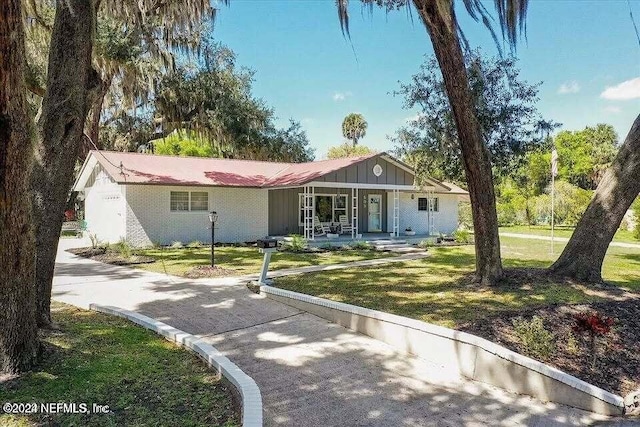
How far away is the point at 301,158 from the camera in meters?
26.8

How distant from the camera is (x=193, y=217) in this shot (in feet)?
56.9

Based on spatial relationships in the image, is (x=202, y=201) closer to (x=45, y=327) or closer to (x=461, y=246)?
(x=461, y=246)

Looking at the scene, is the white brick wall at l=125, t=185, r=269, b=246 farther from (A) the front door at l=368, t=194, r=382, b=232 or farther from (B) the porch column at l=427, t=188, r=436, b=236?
(B) the porch column at l=427, t=188, r=436, b=236

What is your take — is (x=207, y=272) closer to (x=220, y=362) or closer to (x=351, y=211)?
(x=220, y=362)

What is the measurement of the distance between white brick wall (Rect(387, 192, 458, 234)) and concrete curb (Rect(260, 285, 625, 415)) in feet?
52.6

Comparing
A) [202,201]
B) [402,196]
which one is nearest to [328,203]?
[402,196]

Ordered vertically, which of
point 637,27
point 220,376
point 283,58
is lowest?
point 220,376

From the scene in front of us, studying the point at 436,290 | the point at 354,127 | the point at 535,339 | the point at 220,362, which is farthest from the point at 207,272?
the point at 354,127

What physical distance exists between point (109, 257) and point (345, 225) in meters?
10.2

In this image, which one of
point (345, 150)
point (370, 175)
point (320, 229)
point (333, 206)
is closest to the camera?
point (370, 175)

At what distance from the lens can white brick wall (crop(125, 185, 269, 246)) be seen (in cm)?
1608

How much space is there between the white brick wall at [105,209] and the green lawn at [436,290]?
32.2ft

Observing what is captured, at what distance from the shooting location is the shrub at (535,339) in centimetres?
475

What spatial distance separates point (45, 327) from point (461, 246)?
15389 millimetres
